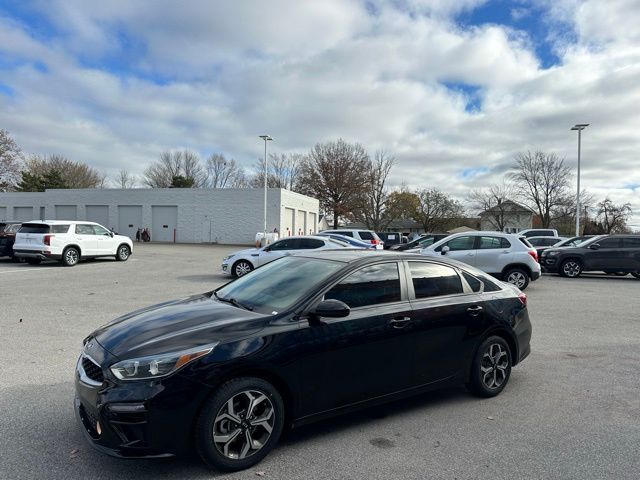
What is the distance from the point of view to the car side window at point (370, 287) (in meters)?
3.80

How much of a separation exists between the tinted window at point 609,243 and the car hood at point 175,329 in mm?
17132

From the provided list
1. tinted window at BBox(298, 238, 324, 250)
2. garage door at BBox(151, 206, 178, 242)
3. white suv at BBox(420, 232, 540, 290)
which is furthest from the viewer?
garage door at BBox(151, 206, 178, 242)

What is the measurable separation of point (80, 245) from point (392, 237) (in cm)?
3096

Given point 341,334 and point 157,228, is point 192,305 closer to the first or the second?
point 341,334

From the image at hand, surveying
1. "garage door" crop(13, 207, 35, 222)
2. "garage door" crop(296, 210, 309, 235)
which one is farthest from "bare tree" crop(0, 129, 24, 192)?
"garage door" crop(296, 210, 309, 235)

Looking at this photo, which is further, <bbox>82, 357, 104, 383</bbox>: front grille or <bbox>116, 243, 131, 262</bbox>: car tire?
<bbox>116, 243, 131, 262</bbox>: car tire

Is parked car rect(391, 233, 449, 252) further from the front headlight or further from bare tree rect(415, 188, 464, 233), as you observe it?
bare tree rect(415, 188, 464, 233)

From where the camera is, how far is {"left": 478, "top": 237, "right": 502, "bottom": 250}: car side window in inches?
519

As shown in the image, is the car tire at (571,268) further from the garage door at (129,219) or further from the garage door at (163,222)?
the garage door at (129,219)

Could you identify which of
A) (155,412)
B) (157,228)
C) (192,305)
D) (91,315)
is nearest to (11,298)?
(91,315)

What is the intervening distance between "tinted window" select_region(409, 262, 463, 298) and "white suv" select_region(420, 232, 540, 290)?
8370 millimetres

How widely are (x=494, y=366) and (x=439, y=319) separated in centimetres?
100

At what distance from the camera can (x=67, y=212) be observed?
4700 centimetres

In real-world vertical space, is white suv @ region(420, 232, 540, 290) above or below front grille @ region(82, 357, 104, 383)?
above
